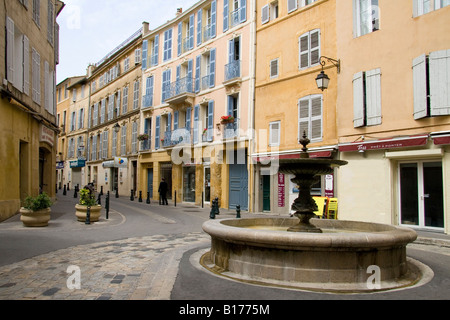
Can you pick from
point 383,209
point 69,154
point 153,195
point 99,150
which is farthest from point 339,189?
point 69,154

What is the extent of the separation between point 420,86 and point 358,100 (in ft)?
7.46

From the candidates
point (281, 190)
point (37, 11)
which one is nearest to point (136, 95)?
point (37, 11)

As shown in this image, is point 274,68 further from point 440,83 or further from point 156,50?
point 156,50

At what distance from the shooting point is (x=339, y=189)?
13922 mm

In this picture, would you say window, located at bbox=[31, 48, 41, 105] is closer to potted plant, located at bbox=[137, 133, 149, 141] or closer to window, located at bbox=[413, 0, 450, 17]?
potted plant, located at bbox=[137, 133, 149, 141]

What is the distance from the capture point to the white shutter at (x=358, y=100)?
13.1 m

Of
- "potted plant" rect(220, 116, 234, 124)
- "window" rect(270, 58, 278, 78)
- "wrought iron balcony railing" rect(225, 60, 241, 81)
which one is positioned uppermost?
"wrought iron balcony railing" rect(225, 60, 241, 81)

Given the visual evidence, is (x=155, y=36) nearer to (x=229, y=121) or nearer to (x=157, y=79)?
(x=157, y=79)

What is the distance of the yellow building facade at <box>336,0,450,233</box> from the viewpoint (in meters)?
11.1

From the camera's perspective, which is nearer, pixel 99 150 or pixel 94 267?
pixel 94 267

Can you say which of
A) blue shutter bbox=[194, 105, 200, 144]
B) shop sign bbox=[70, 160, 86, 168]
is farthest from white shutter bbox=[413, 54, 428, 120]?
shop sign bbox=[70, 160, 86, 168]

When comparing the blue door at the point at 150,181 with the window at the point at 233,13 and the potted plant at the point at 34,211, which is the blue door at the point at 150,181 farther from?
the potted plant at the point at 34,211

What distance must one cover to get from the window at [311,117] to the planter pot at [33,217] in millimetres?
10113

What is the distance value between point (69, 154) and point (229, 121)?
29.2 meters
